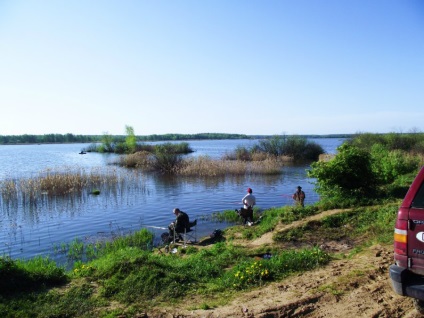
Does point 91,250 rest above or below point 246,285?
below

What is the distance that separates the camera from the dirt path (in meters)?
5.23

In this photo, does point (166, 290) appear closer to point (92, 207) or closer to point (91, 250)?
point (91, 250)

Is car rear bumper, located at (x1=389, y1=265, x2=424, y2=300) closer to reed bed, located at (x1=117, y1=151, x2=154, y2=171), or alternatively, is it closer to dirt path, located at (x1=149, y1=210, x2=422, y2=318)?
dirt path, located at (x1=149, y1=210, x2=422, y2=318)

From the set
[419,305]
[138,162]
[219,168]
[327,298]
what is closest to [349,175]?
[327,298]

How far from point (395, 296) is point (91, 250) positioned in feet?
31.7

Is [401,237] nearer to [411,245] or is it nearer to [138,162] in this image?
[411,245]

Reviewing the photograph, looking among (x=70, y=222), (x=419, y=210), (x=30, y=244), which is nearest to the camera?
(x=419, y=210)

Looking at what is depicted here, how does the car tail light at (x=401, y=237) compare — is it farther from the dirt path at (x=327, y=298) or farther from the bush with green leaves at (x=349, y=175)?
the bush with green leaves at (x=349, y=175)

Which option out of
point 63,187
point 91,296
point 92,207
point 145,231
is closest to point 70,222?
point 92,207

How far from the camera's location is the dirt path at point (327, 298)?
17.1ft

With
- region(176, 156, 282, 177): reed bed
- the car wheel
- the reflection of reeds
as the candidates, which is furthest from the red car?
region(176, 156, 282, 177): reed bed

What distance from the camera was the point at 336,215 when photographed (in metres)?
11.8

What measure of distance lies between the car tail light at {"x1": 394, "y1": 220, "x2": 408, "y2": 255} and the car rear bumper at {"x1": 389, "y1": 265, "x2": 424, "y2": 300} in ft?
0.74

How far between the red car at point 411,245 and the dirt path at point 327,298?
2.72 feet
